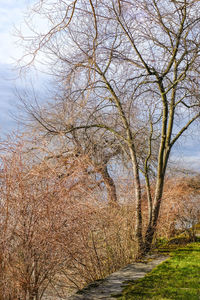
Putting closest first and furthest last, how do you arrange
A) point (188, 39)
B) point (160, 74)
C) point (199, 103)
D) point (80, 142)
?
point (188, 39) < point (160, 74) < point (199, 103) < point (80, 142)

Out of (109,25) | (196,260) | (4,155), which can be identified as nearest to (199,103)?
(109,25)

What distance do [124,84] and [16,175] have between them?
415 centimetres

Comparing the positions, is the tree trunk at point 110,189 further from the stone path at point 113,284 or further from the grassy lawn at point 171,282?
the grassy lawn at point 171,282

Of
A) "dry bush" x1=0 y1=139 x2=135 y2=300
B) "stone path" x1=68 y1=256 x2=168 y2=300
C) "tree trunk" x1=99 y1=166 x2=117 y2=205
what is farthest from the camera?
"tree trunk" x1=99 y1=166 x2=117 y2=205

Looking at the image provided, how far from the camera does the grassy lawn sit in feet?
15.9

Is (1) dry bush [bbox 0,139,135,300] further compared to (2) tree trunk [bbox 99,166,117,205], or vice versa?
(2) tree trunk [bbox 99,166,117,205]

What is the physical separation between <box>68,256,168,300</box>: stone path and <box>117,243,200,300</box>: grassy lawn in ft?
0.49

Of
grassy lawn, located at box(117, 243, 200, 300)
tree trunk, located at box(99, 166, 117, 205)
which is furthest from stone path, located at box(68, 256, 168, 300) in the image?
tree trunk, located at box(99, 166, 117, 205)

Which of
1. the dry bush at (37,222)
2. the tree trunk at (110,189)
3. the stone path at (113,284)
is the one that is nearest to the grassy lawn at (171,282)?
the stone path at (113,284)

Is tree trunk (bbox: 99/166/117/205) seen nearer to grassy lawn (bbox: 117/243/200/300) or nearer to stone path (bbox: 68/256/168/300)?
stone path (bbox: 68/256/168/300)

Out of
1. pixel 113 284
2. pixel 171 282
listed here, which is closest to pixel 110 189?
pixel 113 284

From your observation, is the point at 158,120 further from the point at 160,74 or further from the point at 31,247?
the point at 31,247

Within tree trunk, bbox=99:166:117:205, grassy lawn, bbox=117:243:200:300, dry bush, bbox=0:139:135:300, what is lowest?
grassy lawn, bbox=117:243:200:300

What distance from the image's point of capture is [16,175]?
475 centimetres
